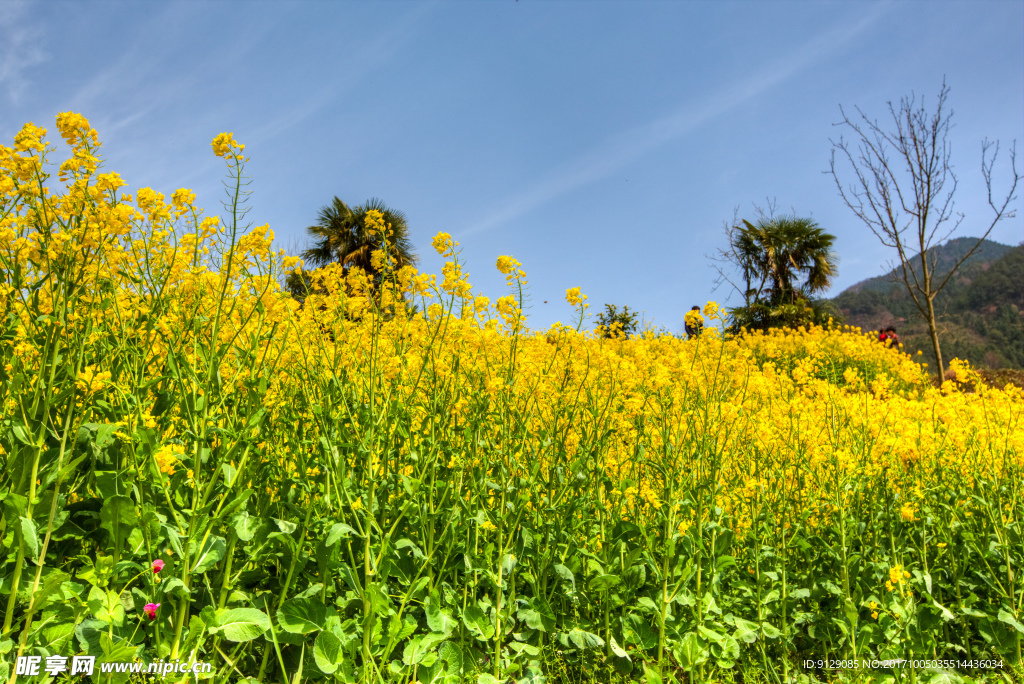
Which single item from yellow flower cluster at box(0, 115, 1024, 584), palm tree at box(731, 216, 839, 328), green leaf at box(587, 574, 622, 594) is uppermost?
palm tree at box(731, 216, 839, 328)

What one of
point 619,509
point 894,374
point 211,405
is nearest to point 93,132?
point 211,405

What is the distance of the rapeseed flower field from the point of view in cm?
199

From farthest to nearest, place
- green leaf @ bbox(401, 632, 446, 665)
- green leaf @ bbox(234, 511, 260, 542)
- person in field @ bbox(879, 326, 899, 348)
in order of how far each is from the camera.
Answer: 1. person in field @ bbox(879, 326, 899, 348)
2. green leaf @ bbox(401, 632, 446, 665)
3. green leaf @ bbox(234, 511, 260, 542)

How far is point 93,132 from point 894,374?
1111 centimetres

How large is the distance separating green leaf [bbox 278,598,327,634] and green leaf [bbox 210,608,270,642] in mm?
A: 59

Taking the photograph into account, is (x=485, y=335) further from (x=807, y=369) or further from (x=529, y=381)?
(x=807, y=369)

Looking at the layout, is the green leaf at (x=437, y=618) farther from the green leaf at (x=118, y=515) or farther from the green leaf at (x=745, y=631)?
the green leaf at (x=745, y=631)

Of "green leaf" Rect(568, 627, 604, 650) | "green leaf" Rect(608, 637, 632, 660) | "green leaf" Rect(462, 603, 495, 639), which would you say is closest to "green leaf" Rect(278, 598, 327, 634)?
"green leaf" Rect(462, 603, 495, 639)

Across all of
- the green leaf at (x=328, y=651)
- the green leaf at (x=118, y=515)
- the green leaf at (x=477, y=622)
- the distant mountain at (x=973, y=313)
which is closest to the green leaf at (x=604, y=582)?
the green leaf at (x=477, y=622)

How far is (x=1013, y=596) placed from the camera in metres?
2.87

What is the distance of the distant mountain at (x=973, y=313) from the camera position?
3205 centimetres

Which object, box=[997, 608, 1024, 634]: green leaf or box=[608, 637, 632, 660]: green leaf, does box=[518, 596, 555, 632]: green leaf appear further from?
box=[997, 608, 1024, 634]: green leaf

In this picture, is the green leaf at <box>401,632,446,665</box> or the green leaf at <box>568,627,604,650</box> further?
the green leaf at <box>568,627,604,650</box>

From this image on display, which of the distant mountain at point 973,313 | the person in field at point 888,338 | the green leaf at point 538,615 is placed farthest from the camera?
the distant mountain at point 973,313
